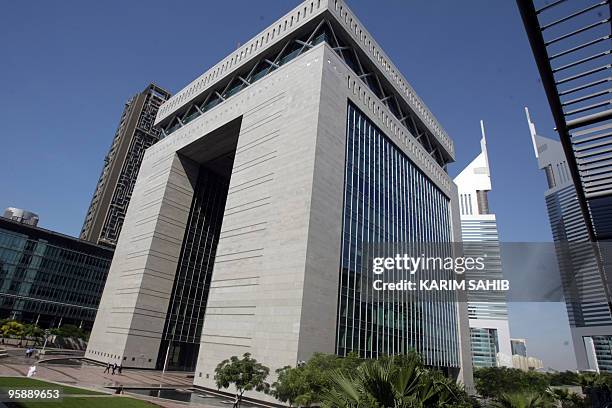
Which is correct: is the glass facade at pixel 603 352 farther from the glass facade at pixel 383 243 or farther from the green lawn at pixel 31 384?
the green lawn at pixel 31 384

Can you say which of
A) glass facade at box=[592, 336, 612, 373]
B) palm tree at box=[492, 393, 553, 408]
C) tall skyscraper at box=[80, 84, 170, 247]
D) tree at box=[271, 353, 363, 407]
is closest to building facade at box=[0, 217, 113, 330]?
tall skyscraper at box=[80, 84, 170, 247]

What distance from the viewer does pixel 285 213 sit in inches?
1403

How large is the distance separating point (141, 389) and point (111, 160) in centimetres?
11383

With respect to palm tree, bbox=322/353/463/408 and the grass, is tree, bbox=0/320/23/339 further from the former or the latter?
palm tree, bbox=322/353/463/408

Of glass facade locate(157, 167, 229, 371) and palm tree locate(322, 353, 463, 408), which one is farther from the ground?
glass facade locate(157, 167, 229, 371)

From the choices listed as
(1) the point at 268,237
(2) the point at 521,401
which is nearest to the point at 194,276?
(1) the point at 268,237

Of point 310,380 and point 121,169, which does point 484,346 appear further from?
point 310,380

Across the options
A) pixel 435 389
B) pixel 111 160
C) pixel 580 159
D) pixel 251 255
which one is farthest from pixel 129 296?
pixel 111 160

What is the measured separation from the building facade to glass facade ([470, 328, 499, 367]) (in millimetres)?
171466

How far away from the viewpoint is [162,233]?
55.5 meters

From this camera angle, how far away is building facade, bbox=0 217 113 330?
94.1 m

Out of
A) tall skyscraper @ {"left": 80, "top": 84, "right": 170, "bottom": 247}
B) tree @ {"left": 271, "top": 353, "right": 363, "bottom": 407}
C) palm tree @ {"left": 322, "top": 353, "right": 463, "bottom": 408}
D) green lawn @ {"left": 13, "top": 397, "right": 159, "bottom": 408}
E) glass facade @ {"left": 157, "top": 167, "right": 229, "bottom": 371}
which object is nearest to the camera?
palm tree @ {"left": 322, "top": 353, "right": 463, "bottom": 408}

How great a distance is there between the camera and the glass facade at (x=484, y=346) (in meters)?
176

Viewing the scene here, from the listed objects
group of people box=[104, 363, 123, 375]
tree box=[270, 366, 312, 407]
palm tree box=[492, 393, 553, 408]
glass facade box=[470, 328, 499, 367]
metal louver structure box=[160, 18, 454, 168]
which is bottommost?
group of people box=[104, 363, 123, 375]
